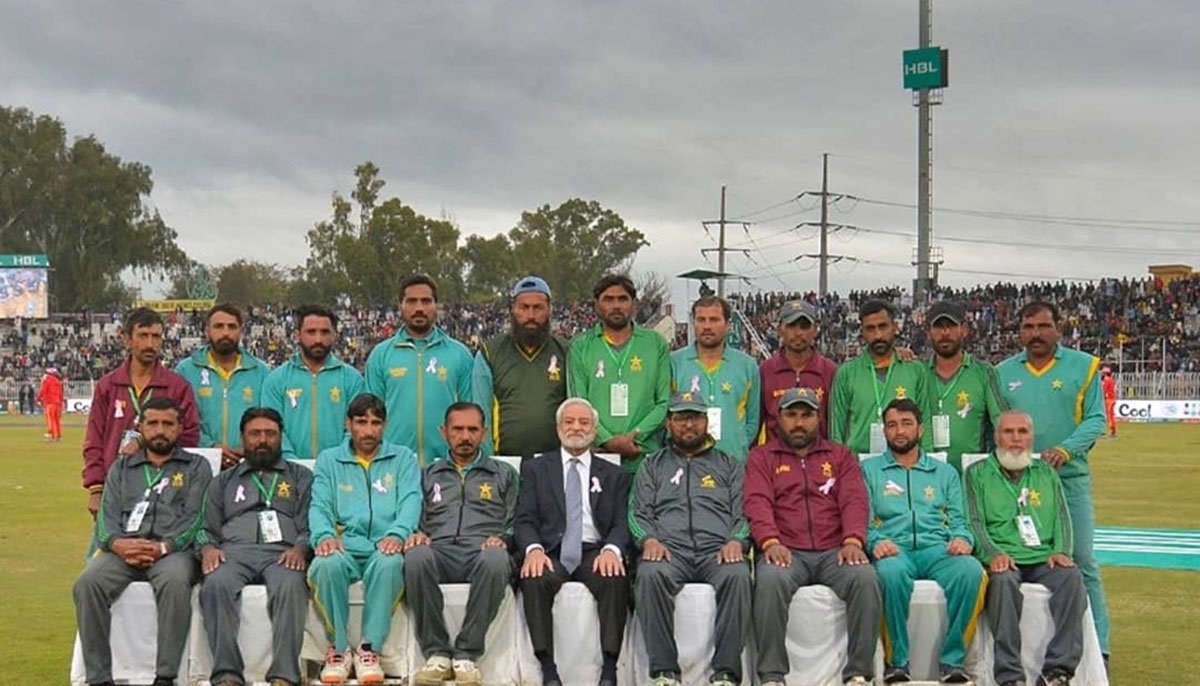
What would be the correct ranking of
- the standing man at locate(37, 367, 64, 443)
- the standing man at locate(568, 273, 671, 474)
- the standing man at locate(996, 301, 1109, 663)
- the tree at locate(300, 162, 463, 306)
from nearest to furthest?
the standing man at locate(996, 301, 1109, 663) → the standing man at locate(568, 273, 671, 474) → the standing man at locate(37, 367, 64, 443) → the tree at locate(300, 162, 463, 306)

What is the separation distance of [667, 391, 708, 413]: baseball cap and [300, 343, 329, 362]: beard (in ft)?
7.00

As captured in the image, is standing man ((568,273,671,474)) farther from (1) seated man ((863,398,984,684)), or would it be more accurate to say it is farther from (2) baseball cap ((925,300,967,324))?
(2) baseball cap ((925,300,967,324))

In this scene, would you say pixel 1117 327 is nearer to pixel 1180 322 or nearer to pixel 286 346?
pixel 1180 322

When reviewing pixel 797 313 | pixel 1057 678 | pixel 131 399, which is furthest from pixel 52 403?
pixel 1057 678

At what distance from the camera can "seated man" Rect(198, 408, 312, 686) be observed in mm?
6625

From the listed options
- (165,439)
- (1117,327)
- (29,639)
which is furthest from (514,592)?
(1117,327)

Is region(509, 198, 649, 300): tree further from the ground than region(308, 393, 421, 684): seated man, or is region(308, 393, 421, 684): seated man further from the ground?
region(509, 198, 649, 300): tree

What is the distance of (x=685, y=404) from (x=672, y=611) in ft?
3.69

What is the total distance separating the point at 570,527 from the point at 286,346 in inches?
1678

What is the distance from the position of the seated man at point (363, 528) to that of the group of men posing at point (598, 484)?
0.05 feet

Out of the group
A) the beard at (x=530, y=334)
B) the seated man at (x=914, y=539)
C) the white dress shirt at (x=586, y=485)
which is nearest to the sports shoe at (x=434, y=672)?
the white dress shirt at (x=586, y=485)

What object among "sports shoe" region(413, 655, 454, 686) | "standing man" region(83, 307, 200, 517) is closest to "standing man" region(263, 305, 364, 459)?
"standing man" region(83, 307, 200, 517)

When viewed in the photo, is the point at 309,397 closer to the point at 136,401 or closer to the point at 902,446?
the point at 136,401

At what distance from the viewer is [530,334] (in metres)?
7.58
